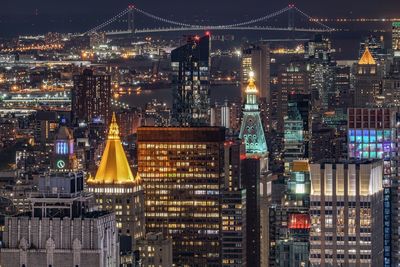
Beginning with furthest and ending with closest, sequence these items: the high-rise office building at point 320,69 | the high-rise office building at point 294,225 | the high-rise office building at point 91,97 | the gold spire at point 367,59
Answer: the high-rise office building at point 320,69 → the gold spire at point 367,59 → the high-rise office building at point 91,97 → the high-rise office building at point 294,225

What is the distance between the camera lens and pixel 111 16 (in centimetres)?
11206

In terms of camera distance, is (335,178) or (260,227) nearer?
(335,178)

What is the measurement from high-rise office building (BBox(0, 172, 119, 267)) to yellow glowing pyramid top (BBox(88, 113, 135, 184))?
17.6 m

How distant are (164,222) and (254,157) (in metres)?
10.2

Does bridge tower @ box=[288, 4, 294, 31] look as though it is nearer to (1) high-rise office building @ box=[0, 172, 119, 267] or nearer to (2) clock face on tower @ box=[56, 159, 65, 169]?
(2) clock face on tower @ box=[56, 159, 65, 169]

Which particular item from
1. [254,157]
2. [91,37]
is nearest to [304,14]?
[91,37]

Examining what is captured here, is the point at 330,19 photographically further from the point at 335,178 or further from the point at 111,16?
the point at 335,178

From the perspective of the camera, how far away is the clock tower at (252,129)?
66.8m

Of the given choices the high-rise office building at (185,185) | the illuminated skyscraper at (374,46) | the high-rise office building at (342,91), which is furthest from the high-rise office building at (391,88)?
the illuminated skyscraper at (374,46)

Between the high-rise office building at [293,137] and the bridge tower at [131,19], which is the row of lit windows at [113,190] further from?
the bridge tower at [131,19]

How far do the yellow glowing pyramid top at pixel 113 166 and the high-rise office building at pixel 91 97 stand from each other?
28012 millimetres

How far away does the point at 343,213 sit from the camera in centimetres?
4044

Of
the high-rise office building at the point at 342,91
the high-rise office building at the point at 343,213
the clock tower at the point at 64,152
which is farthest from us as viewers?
the high-rise office building at the point at 342,91

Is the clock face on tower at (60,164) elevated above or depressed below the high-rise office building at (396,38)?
below
